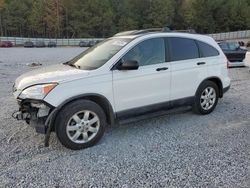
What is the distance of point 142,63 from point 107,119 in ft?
3.65

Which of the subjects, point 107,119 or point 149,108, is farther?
point 149,108

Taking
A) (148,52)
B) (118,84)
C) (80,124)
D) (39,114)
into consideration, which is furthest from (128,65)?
(39,114)

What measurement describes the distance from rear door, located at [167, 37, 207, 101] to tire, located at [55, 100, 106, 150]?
156 cm

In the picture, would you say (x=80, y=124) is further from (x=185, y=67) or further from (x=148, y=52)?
(x=185, y=67)

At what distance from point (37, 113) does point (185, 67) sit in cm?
279

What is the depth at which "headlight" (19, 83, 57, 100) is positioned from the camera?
3.89m

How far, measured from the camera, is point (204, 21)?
73.6m

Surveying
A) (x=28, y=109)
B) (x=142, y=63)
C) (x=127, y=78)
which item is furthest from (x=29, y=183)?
(x=142, y=63)

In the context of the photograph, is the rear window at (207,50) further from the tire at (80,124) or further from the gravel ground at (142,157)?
the tire at (80,124)

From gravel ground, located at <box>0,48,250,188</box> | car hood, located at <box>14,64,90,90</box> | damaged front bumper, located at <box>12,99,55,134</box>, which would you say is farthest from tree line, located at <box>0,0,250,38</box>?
damaged front bumper, located at <box>12,99,55,134</box>

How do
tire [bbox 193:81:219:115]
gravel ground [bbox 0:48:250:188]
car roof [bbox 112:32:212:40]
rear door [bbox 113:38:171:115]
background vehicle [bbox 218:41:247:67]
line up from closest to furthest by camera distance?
1. gravel ground [bbox 0:48:250:188]
2. rear door [bbox 113:38:171:115]
3. car roof [bbox 112:32:212:40]
4. tire [bbox 193:81:219:115]
5. background vehicle [bbox 218:41:247:67]

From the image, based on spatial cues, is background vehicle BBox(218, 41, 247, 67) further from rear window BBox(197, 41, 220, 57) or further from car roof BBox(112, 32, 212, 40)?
car roof BBox(112, 32, 212, 40)

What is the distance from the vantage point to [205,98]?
5.66 meters

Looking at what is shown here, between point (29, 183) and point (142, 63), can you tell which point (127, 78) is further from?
point (29, 183)
